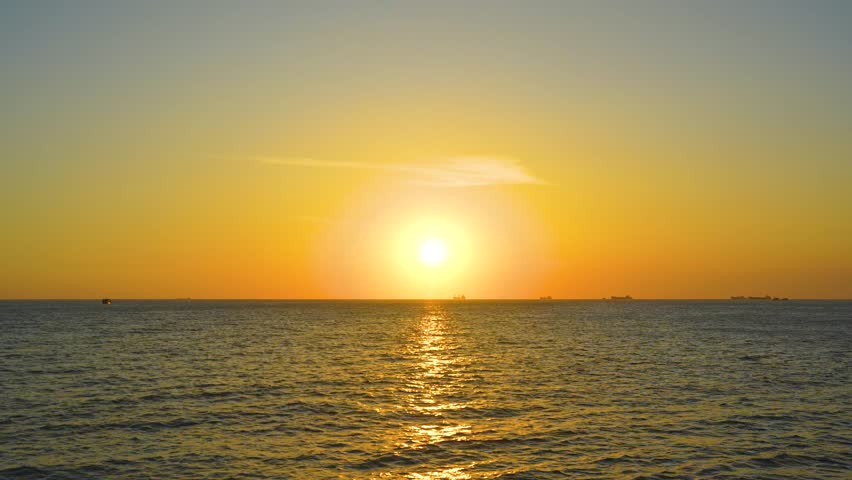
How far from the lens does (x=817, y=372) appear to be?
6506 cm

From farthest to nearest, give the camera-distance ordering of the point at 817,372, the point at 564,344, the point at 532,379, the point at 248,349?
the point at 564,344 < the point at 248,349 < the point at 817,372 < the point at 532,379

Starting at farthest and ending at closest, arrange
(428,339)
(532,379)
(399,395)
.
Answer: (428,339)
(532,379)
(399,395)

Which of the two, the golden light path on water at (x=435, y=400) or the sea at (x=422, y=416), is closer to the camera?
the sea at (x=422, y=416)

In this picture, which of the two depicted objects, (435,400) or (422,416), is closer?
(422,416)

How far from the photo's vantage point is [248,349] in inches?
3499

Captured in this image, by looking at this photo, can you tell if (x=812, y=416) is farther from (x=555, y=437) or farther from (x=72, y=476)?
(x=72, y=476)

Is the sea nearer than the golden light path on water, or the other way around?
the sea

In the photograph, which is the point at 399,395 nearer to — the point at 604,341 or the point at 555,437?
the point at 555,437

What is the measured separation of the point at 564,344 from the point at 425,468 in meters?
75.0

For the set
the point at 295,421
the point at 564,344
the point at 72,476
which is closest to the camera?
the point at 72,476

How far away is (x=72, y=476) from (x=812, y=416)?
44.8 m

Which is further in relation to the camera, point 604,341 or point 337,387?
point 604,341

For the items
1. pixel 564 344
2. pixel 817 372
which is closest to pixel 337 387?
pixel 817 372

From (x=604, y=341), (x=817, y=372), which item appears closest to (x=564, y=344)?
(x=604, y=341)
